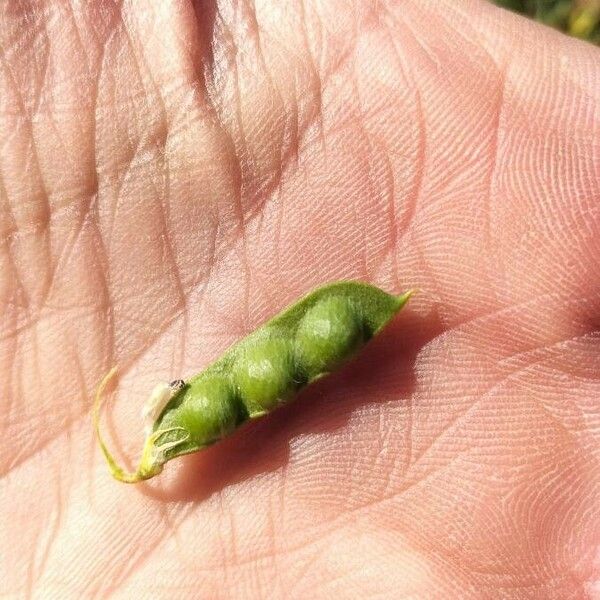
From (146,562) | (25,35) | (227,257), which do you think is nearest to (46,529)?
(146,562)

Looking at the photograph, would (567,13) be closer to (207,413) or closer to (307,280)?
(307,280)

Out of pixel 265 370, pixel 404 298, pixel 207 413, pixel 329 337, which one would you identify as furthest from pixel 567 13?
pixel 207 413

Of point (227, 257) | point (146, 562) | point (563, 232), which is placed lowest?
point (146, 562)

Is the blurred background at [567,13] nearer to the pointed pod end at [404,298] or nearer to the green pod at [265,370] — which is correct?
the pointed pod end at [404,298]

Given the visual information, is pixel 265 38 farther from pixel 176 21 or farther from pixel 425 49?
pixel 425 49

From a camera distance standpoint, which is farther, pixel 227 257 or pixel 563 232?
pixel 227 257

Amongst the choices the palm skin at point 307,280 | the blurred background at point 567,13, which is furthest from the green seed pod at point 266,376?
the blurred background at point 567,13

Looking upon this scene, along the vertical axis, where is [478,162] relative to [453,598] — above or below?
above
